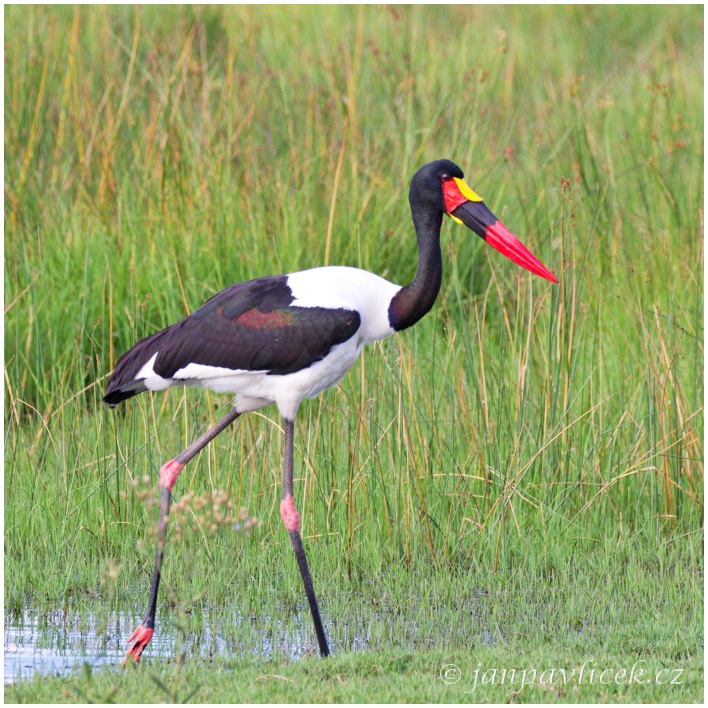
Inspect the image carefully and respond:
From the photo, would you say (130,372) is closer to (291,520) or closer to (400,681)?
(291,520)

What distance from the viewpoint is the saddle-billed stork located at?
15.9 ft

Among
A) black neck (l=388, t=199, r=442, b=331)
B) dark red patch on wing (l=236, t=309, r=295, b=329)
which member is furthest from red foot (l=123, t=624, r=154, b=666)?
black neck (l=388, t=199, r=442, b=331)

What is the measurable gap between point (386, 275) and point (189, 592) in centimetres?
289

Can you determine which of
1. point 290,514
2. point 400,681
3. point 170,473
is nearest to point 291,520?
point 290,514

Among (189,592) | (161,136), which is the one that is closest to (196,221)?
(161,136)

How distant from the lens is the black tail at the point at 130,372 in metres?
5.07

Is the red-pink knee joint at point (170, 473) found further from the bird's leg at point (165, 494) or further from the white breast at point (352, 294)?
the white breast at point (352, 294)

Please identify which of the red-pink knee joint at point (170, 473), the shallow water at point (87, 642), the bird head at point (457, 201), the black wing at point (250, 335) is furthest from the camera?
the red-pink knee joint at point (170, 473)

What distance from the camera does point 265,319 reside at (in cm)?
493

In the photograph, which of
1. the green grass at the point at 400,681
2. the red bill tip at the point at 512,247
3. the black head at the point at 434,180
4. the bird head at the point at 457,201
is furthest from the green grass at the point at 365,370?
the black head at the point at 434,180

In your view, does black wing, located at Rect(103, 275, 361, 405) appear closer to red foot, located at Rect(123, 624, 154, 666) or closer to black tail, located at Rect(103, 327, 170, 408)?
black tail, located at Rect(103, 327, 170, 408)

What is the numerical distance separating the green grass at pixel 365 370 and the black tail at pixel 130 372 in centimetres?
31

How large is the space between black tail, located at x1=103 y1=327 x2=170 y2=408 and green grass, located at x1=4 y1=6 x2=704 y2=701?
311 millimetres

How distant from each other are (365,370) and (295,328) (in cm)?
142
